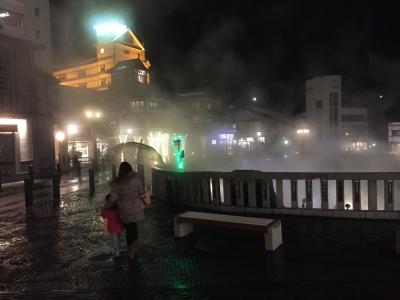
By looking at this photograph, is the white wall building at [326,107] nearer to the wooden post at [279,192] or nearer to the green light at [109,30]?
the green light at [109,30]

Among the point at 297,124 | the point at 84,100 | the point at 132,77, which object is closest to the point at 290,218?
the point at 84,100

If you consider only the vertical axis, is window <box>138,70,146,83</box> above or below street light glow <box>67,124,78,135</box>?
above

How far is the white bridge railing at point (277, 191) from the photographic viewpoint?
7027 mm

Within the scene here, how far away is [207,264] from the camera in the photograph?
4980 millimetres

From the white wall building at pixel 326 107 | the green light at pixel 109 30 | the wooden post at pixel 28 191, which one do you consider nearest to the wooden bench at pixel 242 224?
the wooden post at pixel 28 191

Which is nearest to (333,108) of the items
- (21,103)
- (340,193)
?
(21,103)

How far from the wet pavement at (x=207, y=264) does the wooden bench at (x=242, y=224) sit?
0.17 m

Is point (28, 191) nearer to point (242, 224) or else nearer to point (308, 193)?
A: point (242, 224)

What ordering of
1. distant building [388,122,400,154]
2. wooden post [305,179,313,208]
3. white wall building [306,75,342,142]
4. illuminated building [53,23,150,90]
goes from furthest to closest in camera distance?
illuminated building [53,23,150,90] < white wall building [306,75,342,142] < distant building [388,122,400,154] < wooden post [305,179,313,208]

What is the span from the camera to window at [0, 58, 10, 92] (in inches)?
723

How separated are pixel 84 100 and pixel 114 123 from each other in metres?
4.08

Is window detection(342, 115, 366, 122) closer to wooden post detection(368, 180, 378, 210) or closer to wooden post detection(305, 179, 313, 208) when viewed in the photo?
wooden post detection(305, 179, 313, 208)

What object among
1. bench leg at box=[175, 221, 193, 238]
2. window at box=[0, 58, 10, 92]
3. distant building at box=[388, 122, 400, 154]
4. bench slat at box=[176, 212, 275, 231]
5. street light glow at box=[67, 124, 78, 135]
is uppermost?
window at box=[0, 58, 10, 92]

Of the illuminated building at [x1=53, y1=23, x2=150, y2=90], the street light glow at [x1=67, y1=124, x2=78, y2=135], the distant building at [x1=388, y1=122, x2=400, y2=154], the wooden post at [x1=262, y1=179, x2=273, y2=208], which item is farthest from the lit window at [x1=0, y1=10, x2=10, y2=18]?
the distant building at [x1=388, y1=122, x2=400, y2=154]
